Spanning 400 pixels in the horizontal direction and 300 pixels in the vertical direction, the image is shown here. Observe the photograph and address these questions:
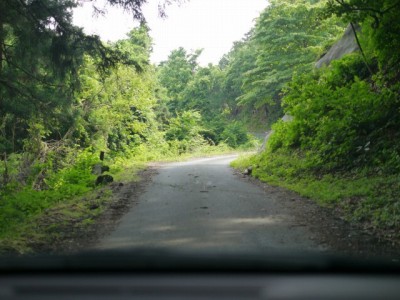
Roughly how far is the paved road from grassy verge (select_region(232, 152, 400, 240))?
41.1 inches

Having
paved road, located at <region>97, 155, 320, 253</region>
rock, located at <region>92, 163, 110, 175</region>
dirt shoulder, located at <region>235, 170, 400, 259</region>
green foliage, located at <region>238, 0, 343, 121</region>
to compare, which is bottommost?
dirt shoulder, located at <region>235, 170, 400, 259</region>

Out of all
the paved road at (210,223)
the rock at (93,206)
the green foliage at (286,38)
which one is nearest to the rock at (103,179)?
the paved road at (210,223)

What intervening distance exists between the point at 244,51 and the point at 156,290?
5036cm

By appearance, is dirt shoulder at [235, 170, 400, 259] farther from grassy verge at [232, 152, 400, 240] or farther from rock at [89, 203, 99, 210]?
rock at [89, 203, 99, 210]

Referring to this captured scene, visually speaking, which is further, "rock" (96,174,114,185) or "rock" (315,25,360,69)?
"rock" (315,25,360,69)

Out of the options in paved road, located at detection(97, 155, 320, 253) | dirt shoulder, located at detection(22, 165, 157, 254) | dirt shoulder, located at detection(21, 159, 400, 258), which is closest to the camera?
dirt shoulder, located at detection(21, 159, 400, 258)

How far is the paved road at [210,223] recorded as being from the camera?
6.14 metres

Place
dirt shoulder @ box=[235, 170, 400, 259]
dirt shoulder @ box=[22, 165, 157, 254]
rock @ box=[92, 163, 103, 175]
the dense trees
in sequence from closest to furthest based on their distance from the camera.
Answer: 1. dirt shoulder @ box=[235, 170, 400, 259]
2. dirt shoulder @ box=[22, 165, 157, 254]
3. the dense trees
4. rock @ box=[92, 163, 103, 175]

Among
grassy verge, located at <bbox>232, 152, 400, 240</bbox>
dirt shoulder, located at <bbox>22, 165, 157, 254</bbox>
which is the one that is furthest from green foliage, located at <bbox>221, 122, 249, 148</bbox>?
dirt shoulder, located at <bbox>22, 165, 157, 254</bbox>

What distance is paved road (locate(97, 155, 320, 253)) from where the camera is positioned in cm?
614

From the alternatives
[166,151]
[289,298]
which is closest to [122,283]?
[289,298]

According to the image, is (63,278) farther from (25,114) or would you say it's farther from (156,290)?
(25,114)

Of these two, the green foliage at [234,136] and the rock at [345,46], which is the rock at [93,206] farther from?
the green foliage at [234,136]

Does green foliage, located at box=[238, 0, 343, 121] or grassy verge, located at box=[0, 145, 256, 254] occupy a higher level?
green foliage, located at box=[238, 0, 343, 121]
